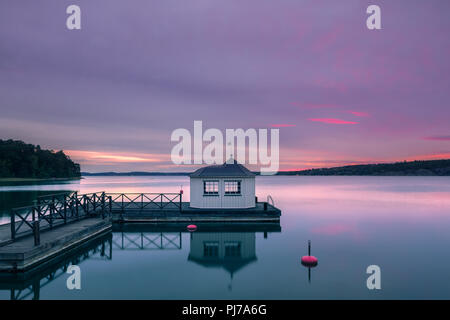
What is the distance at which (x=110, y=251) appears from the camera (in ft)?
51.7

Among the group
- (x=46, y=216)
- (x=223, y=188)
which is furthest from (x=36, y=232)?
(x=223, y=188)

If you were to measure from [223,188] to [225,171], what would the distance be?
1.37 meters

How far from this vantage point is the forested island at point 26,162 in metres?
112

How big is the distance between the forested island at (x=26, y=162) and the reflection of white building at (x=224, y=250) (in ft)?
413

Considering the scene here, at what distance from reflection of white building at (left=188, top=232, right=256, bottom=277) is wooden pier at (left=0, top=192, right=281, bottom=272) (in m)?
1.85

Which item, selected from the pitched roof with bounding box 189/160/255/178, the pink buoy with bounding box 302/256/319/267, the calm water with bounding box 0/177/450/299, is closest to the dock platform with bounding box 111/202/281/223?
the calm water with bounding box 0/177/450/299

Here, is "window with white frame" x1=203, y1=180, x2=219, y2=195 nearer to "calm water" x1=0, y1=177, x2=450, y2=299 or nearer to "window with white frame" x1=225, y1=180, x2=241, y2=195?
"window with white frame" x1=225, y1=180, x2=241, y2=195

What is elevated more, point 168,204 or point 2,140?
point 2,140

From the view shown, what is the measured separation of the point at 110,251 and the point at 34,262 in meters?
4.72

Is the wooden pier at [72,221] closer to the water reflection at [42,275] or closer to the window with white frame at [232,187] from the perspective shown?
the water reflection at [42,275]

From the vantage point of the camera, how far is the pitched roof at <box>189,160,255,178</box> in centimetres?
2102
